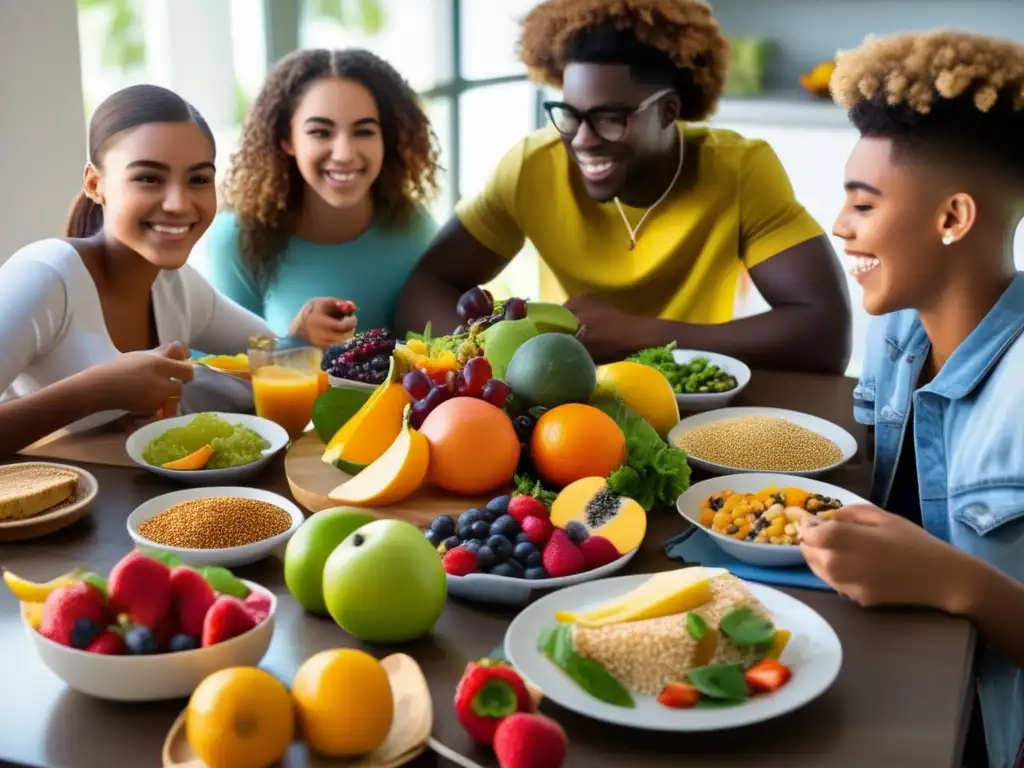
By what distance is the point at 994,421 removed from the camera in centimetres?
125

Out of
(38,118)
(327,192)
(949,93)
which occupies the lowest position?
(327,192)

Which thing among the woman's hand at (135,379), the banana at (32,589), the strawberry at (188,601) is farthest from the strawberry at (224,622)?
the woman's hand at (135,379)

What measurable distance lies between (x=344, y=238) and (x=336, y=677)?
5.76 ft

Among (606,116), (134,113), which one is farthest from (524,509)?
(606,116)

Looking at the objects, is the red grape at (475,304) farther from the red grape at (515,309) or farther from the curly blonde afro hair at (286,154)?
the curly blonde afro hair at (286,154)

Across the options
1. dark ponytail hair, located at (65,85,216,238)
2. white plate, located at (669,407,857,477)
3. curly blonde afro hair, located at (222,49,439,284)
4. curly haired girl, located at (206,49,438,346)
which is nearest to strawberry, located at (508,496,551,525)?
white plate, located at (669,407,857,477)

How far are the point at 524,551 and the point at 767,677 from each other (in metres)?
0.29

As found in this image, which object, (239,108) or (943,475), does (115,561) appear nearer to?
(943,475)

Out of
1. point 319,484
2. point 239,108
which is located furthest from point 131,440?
point 239,108

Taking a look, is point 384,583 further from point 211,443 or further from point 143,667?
point 211,443

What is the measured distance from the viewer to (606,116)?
2098 millimetres

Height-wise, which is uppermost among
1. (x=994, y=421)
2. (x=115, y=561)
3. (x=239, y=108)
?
(x=239, y=108)

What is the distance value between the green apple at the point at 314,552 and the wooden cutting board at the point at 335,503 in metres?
0.20

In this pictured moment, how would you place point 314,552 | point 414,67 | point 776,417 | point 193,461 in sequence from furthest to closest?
point 414,67, point 776,417, point 193,461, point 314,552
